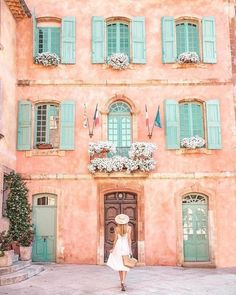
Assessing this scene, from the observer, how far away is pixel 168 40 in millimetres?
15023

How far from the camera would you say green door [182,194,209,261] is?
46.4ft

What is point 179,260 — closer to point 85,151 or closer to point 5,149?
point 85,151

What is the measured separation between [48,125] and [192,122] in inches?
197

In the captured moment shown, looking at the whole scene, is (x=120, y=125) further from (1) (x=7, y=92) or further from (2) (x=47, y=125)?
(1) (x=7, y=92)

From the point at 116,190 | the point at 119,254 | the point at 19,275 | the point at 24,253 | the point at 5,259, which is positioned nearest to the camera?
the point at 119,254

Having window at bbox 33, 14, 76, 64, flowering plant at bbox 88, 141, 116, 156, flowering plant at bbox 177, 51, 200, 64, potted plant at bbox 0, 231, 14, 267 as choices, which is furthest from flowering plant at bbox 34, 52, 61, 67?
potted plant at bbox 0, 231, 14, 267

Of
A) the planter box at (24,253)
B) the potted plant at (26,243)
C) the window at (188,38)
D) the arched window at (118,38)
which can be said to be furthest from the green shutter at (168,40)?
the planter box at (24,253)

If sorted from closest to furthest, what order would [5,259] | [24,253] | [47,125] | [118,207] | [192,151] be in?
[5,259], [24,253], [192,151], [118,207], [47,125]

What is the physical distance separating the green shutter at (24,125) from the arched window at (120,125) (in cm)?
274

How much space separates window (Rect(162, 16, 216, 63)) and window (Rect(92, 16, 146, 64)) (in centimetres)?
82

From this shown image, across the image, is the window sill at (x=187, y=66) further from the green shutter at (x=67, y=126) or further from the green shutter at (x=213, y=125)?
the green shutter at (x=67, y=126)

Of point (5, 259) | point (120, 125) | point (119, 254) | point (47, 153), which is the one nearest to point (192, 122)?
point (120, 125)

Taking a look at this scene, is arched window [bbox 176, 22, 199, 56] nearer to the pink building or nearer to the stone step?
the pink building

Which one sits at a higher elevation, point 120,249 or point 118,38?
point 118,38
